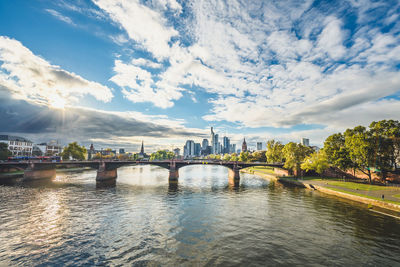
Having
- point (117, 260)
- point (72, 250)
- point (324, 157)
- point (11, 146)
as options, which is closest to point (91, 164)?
point (72, 250)

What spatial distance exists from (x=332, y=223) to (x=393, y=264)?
1038 centimetres

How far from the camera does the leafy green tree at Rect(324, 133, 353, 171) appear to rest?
59031mm

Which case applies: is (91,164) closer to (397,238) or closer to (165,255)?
(165,255)

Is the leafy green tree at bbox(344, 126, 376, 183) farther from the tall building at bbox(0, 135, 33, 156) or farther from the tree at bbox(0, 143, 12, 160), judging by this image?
the tall building at bbox(0, 135, 33, 156)

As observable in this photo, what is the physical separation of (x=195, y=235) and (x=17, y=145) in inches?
7809

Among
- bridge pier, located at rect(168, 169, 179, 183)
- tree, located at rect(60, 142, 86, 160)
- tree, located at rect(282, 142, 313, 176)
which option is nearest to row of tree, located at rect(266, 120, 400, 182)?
tree, located at rect(282, 142, 313, 176)

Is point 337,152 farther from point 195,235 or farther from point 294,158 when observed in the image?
point 195,235

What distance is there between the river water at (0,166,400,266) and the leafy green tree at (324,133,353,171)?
28.8 metres

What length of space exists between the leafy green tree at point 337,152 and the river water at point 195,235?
94.6 feet

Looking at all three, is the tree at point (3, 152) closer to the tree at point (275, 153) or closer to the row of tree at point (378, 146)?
the tree at point (275, 153)

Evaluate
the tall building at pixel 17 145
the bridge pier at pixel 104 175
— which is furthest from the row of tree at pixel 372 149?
the tall building at pixel 17 145

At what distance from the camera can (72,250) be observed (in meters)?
19.1

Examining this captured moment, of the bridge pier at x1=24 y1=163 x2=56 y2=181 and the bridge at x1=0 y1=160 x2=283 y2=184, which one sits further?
the bridge at x1=0 y1=160 x2=283 y2=184

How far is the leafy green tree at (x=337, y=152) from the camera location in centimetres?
5903
